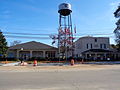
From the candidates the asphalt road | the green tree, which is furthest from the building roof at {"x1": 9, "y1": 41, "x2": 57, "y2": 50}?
the asphalt road

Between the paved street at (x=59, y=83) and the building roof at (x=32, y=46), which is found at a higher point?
the building roof at (x=32, y=46)

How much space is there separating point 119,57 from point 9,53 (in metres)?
33.5

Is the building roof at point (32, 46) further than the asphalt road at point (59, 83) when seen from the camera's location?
Yes

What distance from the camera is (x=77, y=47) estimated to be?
188 ft

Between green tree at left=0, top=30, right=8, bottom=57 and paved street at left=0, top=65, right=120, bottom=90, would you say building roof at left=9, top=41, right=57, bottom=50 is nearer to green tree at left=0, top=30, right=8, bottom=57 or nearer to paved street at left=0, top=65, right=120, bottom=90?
green tree at left=0, top=30, right=8, bottom=57

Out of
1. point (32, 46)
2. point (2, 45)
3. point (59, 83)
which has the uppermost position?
point (32, 46)

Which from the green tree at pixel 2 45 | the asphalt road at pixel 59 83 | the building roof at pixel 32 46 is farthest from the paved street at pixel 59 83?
the building roof at pixel 32 46

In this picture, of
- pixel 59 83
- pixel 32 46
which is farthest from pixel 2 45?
pixel 59 83

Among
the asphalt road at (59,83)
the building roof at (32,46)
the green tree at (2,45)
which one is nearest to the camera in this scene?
the asphalt road at (59,83)

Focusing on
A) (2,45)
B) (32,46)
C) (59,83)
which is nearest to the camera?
(59,83)

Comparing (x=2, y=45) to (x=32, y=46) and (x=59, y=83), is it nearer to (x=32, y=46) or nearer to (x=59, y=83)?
(x=32, y=46)

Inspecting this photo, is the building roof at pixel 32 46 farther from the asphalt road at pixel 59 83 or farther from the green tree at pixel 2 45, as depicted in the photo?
the asphalt road at pixel 59 83

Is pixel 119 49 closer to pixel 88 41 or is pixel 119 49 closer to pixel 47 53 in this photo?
pixel 88 41

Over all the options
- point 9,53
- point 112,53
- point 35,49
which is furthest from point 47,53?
point 112,53
